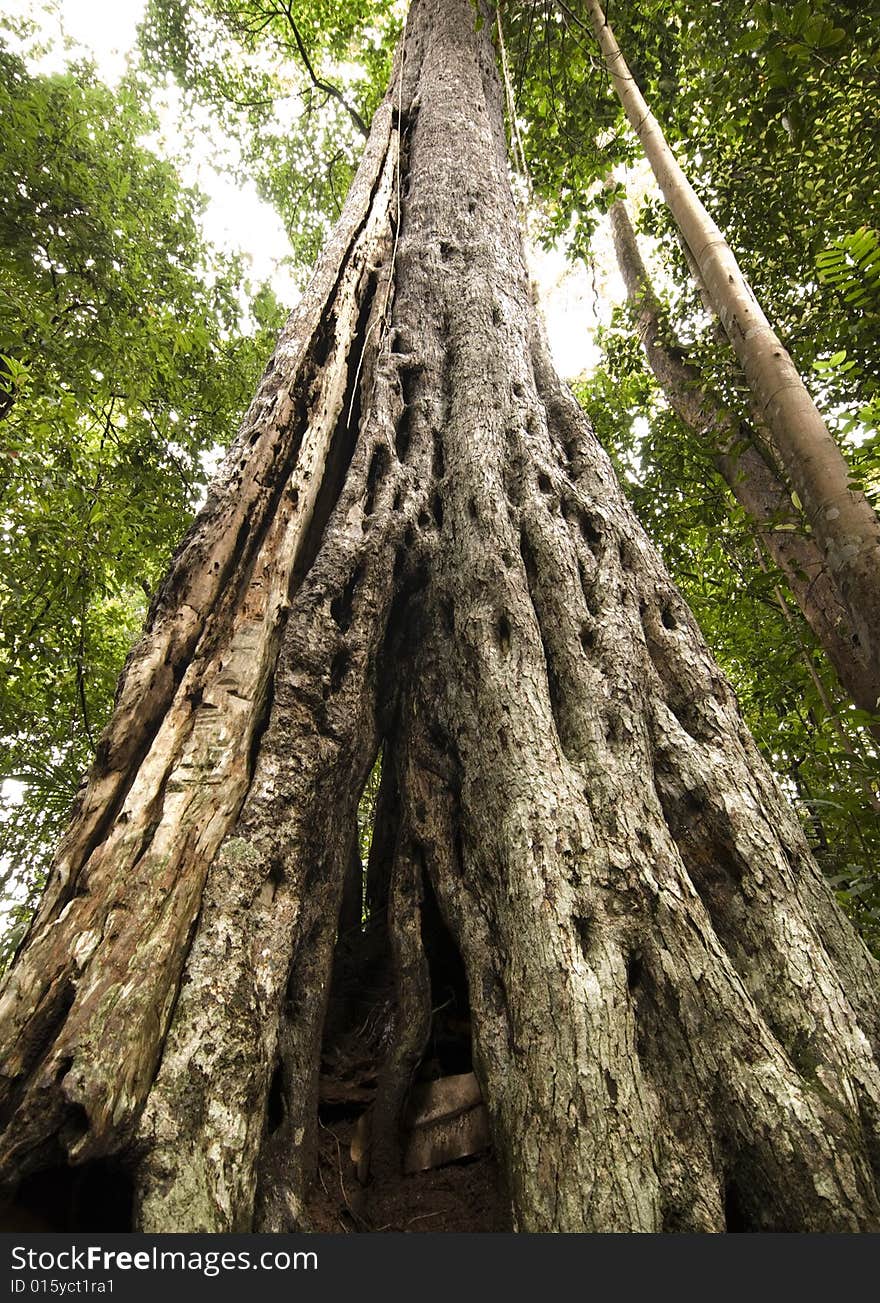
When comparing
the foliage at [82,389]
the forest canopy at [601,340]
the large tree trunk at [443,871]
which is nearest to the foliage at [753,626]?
the forest canopy at [601,340]

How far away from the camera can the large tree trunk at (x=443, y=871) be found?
1324mm

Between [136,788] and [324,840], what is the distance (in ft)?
1.72

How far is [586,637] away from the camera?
7.47 ft

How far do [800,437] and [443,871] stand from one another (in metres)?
1.91

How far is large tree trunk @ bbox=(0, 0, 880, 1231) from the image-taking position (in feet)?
4.34

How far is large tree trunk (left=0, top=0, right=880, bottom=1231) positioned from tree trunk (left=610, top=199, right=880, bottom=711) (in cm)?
98

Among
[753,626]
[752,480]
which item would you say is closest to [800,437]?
[752,480]

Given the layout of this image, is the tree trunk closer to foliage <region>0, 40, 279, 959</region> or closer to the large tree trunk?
the large tree trunk

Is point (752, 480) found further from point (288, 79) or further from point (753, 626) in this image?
point (288, 79)

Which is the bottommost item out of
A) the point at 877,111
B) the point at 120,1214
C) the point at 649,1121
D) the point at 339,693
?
the point at 120,1214

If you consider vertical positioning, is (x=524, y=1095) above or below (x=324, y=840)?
below

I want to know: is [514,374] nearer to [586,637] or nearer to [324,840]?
[586,637]

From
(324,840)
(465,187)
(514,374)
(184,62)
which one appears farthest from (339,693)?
(184,62)

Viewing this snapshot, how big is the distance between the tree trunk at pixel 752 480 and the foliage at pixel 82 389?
11.2 feet
